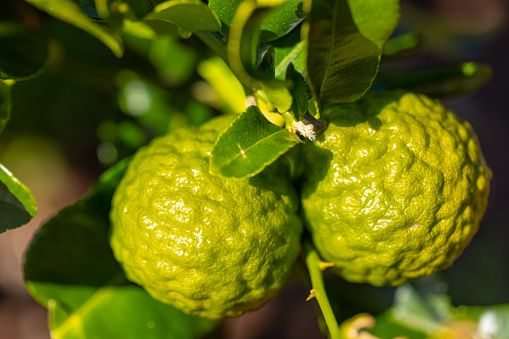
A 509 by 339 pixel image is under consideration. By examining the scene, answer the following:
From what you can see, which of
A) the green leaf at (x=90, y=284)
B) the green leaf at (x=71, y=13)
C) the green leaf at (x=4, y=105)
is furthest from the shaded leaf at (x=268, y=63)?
the green leaf at (x=4, y=105)

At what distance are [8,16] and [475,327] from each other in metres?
1.16

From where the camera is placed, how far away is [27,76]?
0.82 m

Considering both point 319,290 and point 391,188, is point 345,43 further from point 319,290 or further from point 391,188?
point 319,290

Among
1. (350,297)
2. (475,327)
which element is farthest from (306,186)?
(475,327)

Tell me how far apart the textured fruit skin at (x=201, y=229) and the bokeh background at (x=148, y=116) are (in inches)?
16.9

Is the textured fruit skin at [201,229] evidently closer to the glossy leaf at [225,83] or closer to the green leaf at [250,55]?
the green leaf at [250,55]

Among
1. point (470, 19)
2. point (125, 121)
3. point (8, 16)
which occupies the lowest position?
point (470, 19)

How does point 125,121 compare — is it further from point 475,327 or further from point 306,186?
point 475,327

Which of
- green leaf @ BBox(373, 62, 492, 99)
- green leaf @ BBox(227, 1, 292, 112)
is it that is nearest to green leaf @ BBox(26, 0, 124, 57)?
green leaf @ BBox(227, 1, 292, 112)

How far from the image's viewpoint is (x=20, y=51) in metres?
0.87

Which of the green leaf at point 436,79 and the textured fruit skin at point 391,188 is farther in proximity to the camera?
the green leaf at point 436,79

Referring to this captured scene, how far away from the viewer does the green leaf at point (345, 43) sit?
1.71ft

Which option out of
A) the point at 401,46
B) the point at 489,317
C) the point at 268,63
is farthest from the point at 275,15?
the point at 489,317

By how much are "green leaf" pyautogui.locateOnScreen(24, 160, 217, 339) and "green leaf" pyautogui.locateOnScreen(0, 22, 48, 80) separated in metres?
0.22
